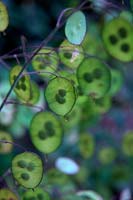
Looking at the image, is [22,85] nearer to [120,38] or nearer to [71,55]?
[71,55]

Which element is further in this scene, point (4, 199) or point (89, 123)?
point (89, 123)

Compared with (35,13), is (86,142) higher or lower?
lower

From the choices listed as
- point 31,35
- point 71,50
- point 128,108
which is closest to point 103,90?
point 71,50

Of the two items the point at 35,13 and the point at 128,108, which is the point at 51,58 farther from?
the point at 128,108

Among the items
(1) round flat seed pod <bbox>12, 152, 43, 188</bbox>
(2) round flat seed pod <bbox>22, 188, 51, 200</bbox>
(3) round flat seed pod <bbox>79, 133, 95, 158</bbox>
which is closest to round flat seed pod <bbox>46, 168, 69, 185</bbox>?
(3) round flat seed pod <bbox>79, 133, 95, 158</bbox>

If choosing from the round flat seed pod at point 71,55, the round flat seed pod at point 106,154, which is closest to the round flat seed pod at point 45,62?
the round flat seed pod at point 71,55

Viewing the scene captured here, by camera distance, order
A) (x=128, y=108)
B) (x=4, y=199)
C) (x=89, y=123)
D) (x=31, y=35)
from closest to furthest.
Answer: (x=4, y=199) → (x=89, y=123) → (x=31, y=35) → (x=128, y=108)

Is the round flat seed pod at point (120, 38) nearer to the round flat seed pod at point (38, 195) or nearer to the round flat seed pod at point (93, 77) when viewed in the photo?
the round flat seed pod at point (93, 77)

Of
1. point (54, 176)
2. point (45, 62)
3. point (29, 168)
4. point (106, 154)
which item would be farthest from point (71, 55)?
point (106, 154)

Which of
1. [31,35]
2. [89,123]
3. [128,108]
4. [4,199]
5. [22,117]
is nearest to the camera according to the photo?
[4,199]
